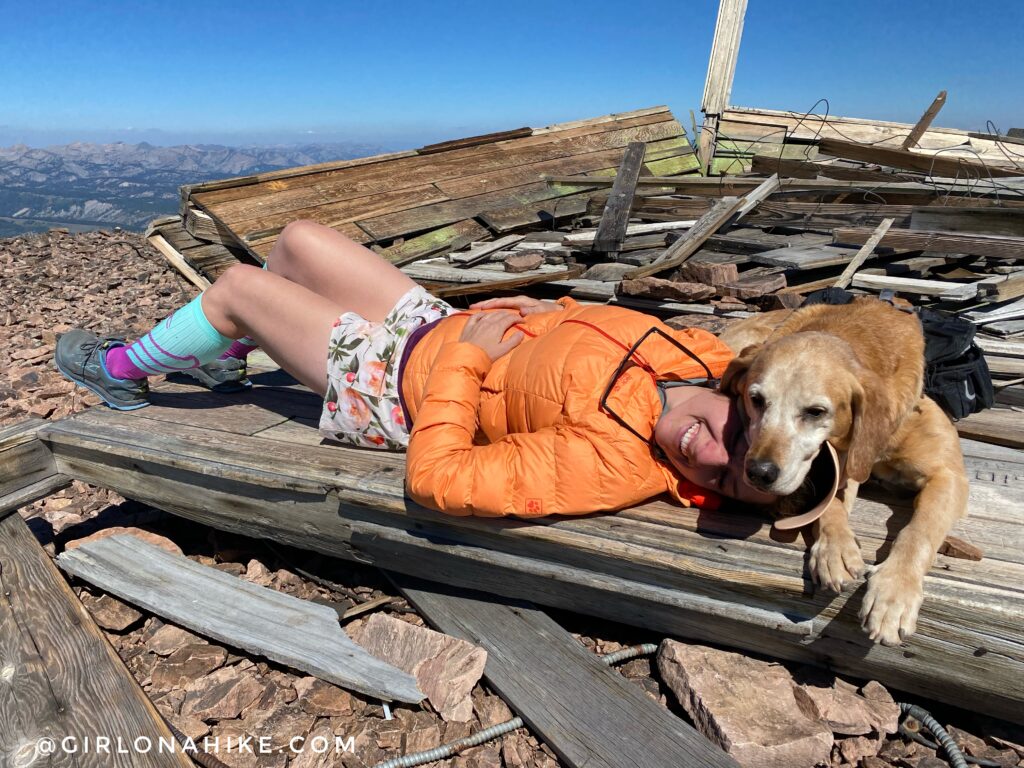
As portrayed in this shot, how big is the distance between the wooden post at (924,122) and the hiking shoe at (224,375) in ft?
29.9

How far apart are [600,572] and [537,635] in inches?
20.8

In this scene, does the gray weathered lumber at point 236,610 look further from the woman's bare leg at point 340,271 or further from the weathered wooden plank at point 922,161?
the weathered wooden plank at point 922,161

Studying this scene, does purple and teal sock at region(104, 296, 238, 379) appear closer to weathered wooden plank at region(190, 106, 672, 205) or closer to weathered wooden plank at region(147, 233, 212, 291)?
weathered wooden plank at region(147, 233, 212, 291)

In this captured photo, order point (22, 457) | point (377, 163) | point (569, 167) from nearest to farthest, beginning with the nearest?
point (22, 457)
point (377, 163)
point (569, 167)

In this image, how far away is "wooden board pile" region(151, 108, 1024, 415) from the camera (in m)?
5.56

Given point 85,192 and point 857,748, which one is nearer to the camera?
point 857,748

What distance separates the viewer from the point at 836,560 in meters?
2.34

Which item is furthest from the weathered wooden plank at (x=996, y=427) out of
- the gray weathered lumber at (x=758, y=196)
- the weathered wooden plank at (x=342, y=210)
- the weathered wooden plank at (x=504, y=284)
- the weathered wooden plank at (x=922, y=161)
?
the weathered wooden plank at (x=922, y=161)

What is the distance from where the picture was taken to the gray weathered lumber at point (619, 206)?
7.05 m

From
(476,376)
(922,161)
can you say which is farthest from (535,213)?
(476,376)

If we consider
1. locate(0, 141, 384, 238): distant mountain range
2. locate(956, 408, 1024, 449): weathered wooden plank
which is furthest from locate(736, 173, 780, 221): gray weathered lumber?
locate(0, 141, 384, 238): distant mountain range

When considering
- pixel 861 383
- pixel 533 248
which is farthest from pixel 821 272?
pixel 861 383

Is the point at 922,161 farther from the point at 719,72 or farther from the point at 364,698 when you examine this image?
the point at 364,698

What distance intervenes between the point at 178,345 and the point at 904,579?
11.9 ft
